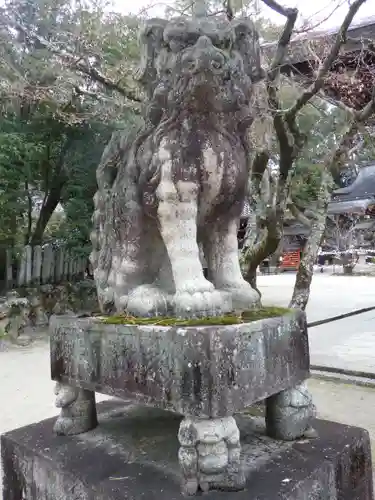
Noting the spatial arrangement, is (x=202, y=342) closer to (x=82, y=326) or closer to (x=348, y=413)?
(x=82, y=326)

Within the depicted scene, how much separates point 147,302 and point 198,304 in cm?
22

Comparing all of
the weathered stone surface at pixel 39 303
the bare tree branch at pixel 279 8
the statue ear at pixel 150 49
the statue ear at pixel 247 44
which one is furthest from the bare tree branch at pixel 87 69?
the statue ear at pixel 247 44

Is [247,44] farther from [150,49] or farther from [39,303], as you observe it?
[39,303]

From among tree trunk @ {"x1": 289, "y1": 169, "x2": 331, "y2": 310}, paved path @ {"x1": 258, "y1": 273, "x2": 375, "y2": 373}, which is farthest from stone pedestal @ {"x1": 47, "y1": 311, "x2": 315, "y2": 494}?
paved path @ {"x1": 258, "y1": 273, "x2": 375, "y2": 373}

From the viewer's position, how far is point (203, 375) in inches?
57.1

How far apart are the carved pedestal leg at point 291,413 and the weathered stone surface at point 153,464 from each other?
0.04 meters

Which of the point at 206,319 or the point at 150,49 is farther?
the point at 150,49

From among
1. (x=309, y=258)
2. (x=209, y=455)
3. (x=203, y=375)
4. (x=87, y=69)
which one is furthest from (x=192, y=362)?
(x=87, y=69)

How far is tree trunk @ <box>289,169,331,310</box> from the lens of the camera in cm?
468

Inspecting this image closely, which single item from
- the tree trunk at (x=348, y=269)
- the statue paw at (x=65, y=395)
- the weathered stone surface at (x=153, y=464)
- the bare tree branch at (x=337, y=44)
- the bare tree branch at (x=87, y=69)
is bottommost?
the weathered stone surface at (x=153, y=464)

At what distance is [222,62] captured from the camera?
5.13ft

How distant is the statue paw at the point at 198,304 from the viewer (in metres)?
1.62

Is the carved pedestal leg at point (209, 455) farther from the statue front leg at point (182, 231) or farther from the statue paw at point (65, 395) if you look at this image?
the statue paw at point (65, 395)

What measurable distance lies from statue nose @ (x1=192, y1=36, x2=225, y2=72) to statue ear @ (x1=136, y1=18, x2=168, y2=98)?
0.21 meters
